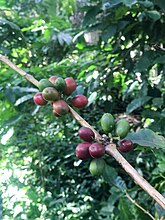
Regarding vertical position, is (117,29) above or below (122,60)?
above

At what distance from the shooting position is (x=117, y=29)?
1260 mm

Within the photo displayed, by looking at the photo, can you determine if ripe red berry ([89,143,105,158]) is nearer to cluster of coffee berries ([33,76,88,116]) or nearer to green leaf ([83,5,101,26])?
cluster of coffee berries ([33,76,88,116])

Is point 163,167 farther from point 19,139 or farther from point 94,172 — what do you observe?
point 19,139

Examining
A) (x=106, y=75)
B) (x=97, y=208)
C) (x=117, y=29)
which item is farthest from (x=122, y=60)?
(x=97, y=208)

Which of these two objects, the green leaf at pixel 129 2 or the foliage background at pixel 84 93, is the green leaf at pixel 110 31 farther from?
the green leaf at pixel 129 2

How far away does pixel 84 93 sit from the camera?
1457 millimetres

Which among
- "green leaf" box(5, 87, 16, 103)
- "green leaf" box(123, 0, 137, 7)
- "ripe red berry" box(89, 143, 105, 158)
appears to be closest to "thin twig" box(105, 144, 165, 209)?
"ripe red berry" box(89, 143, 105, 158)

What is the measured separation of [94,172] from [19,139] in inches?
83.2

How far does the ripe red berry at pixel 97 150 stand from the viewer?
40 cm

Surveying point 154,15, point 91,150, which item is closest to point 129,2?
point 154,15

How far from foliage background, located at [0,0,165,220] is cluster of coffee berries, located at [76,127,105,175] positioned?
0.49 ft

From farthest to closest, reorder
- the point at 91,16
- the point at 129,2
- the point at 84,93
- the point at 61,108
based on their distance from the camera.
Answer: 1. the point at 84,93
2. the point at 91,16
3. the point at 129,2
4. the point at 61,108

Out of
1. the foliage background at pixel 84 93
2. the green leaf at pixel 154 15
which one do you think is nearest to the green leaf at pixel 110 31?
the foliage background at pixel 84 93

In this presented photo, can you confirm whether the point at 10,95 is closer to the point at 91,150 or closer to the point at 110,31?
the point at 110,31
